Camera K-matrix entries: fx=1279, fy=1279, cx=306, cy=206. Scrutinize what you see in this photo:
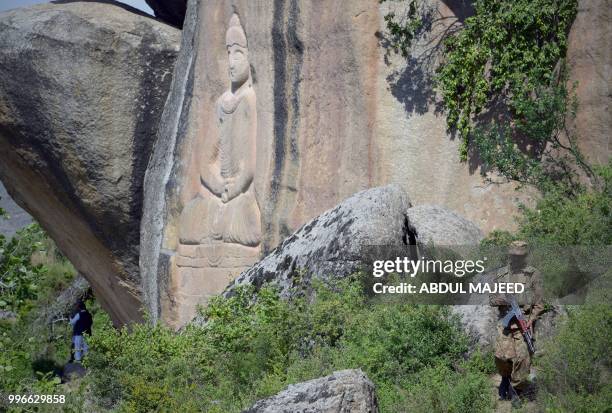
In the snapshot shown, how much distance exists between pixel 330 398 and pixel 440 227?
3.83m

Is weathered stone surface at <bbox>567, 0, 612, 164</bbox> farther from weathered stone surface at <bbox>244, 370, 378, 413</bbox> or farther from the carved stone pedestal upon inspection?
weathered stone surface at <bbox>244, 370, 378, 413</bbox>

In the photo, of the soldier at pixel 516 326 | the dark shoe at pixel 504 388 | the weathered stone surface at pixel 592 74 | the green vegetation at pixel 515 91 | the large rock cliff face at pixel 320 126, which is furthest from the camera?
the large rock cliff face at pixel 320 126

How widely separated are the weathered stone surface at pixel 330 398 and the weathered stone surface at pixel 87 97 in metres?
9.44

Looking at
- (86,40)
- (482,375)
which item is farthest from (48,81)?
(482,375)

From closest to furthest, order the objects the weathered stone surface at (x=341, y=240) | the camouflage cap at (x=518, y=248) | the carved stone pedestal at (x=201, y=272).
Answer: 1. the camouflage cap at (x=518, y=248)
2. the weathered stone surface at (x=341, y=240)
3. the carved stone pedestal at (x=201, y=272)

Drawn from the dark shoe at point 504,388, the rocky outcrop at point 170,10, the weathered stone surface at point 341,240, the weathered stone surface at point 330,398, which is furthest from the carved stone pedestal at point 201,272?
the weathered stone surface at point 330,398

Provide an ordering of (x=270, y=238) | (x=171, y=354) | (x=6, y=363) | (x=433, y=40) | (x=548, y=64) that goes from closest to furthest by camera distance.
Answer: (x=6, y=363), (x=171, y=354), (x=548, y=64), (x=433, y=40), (x=270, y=238)

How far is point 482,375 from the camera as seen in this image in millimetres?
9586

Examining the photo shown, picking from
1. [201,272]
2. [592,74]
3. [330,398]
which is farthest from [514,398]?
[201,272]

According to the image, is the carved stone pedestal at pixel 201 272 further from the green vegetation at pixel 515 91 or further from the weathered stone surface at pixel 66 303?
the weathered stone surface at pixel 66 303

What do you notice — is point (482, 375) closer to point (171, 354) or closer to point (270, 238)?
point (171, 354)

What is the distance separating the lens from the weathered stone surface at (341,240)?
38.1ft

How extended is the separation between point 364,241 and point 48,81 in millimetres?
7233

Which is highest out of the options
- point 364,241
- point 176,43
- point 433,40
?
point 176,43
